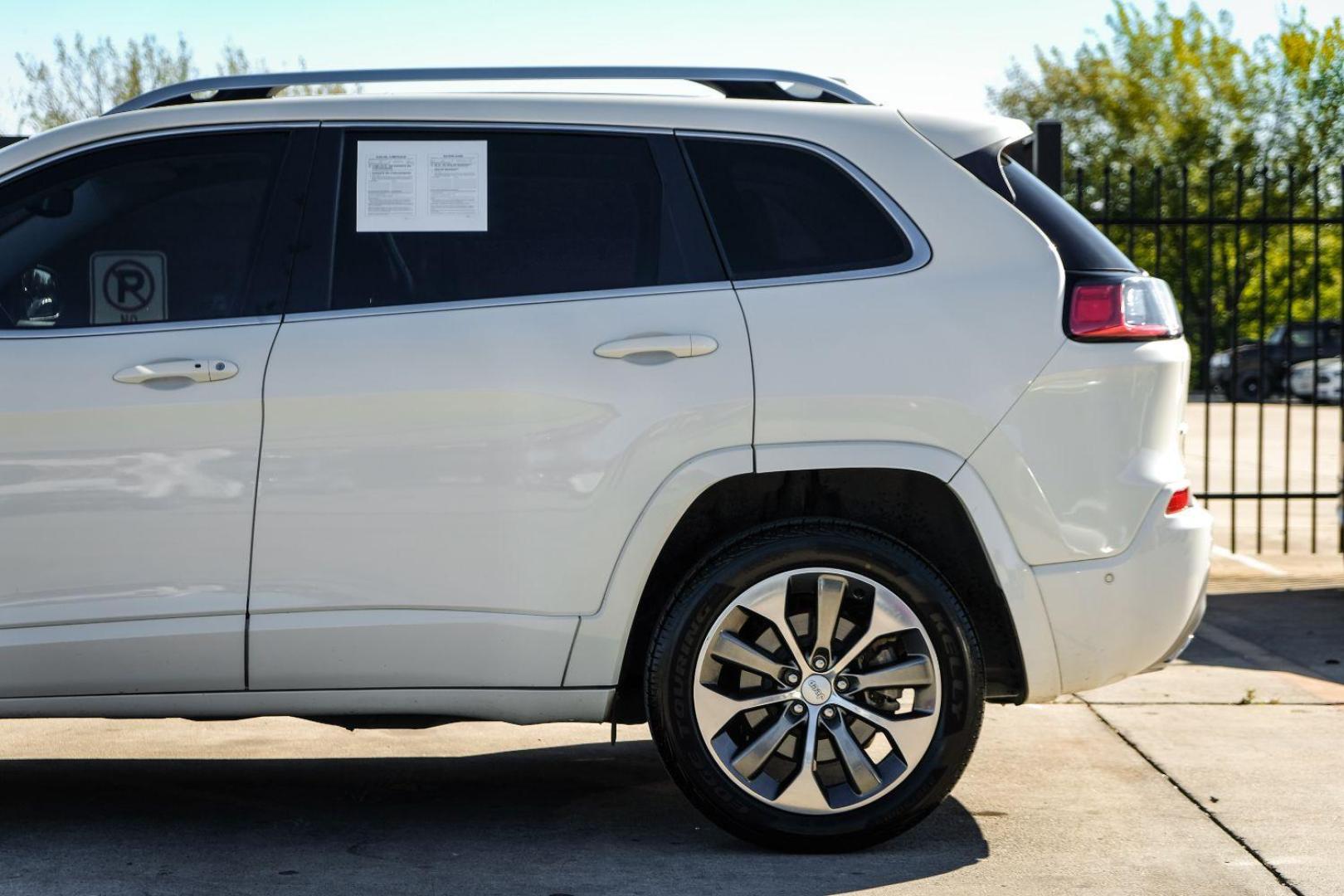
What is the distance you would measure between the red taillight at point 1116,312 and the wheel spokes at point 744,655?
108cm

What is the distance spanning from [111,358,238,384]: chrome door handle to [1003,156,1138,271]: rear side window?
1985 millimetres

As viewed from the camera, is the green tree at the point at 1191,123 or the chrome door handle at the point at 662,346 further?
the green tree at the point at 1191,123

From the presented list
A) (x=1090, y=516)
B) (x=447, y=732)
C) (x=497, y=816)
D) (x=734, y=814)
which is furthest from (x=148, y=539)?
(x=1090, y=516)

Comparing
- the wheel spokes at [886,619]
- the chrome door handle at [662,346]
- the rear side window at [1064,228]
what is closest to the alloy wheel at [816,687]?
the wheel spokes at [886,619]

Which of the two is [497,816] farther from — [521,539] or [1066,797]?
[1066,797]

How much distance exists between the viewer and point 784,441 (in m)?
4.00

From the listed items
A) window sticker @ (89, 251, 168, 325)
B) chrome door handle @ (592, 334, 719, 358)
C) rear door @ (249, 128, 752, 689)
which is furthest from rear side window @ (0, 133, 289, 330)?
chrome door handle @ (592, 334, 719, 358)

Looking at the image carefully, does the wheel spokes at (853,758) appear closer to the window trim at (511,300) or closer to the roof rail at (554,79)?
the window trim at (511,300)

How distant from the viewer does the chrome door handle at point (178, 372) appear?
3.96 meters

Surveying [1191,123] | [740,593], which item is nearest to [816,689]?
[740,593]

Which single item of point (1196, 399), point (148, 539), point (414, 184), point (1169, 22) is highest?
point (1169, 22)

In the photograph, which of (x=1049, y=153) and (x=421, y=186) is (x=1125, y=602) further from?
(x=1049, y=153)

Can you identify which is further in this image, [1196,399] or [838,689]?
[1196,399]

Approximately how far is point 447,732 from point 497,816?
43.5 inches
